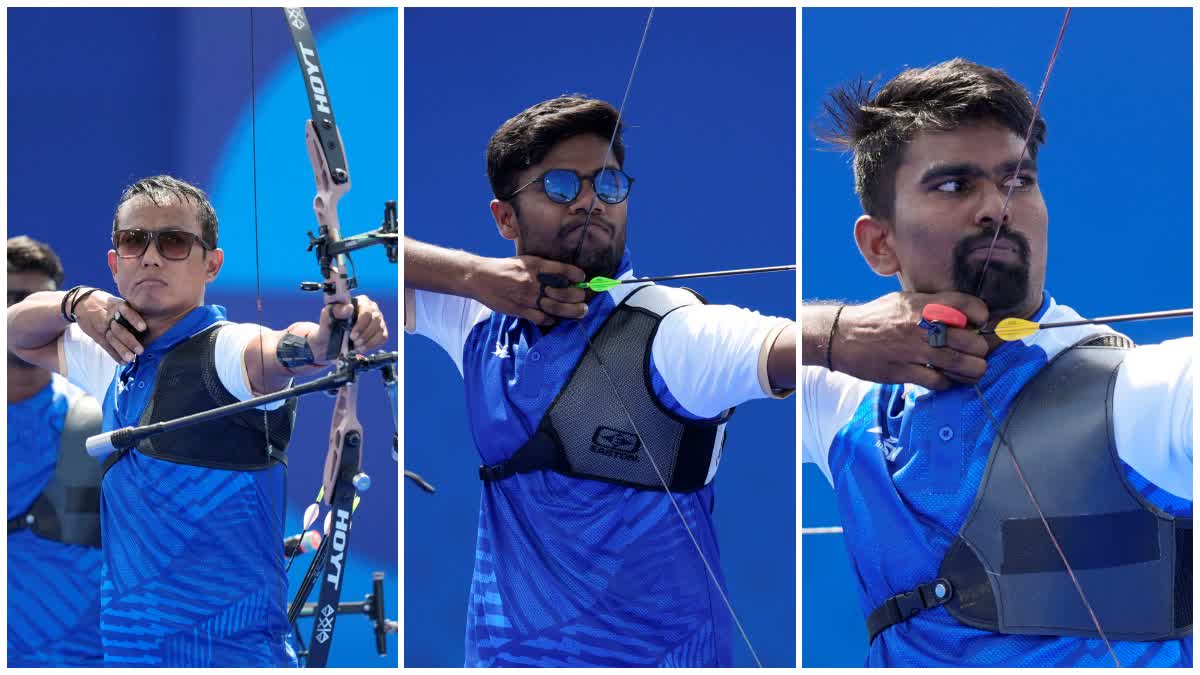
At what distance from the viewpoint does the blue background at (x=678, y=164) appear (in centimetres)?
198

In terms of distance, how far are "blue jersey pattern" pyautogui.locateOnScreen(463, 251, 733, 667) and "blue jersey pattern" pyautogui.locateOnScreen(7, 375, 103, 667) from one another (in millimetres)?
1296

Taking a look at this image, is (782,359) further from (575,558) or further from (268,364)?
(268,364)

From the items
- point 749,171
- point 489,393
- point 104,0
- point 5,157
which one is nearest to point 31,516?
point 5,157

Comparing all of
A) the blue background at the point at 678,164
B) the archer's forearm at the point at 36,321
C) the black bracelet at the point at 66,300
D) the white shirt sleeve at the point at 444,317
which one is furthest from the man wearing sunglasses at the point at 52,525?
the blue background at the point at 678,164

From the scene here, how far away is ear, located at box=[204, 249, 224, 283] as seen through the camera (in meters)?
2.29

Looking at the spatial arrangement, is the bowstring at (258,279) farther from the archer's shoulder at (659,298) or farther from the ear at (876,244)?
the ear at (876,244)

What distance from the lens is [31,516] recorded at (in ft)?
9.71

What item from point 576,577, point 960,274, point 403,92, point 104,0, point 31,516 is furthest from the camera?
point 31,516

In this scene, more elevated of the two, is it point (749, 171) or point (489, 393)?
point (749, 171)

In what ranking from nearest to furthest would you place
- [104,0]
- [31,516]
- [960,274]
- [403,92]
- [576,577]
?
1. [960,274]
2. [576,577]
3. [403,92]
4. [104,0]
5. [31,516]

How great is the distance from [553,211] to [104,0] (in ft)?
3.11

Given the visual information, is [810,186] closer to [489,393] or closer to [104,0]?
[489,393]

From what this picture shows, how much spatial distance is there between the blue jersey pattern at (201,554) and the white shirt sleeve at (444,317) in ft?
1.21

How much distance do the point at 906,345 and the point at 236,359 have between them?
1.17 m
